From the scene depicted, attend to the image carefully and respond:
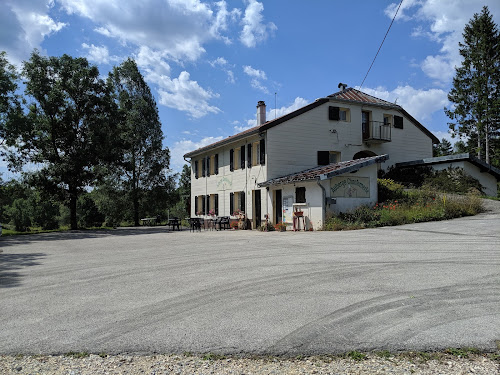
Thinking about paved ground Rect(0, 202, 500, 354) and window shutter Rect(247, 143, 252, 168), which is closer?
paved ground Rect(0, 202, 500, 354)

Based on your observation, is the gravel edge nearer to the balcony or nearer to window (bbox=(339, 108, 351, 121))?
window (bbox=(339, 108, 351, 121))

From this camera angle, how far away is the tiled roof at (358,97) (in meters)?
23.2

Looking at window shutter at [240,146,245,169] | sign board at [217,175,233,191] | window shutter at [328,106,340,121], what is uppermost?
Result: window shutter at [328,106,340,121]

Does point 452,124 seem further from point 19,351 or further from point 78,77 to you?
point 19,351

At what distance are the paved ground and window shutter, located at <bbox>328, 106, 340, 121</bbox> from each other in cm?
1453

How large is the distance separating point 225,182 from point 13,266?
1726 centimetres

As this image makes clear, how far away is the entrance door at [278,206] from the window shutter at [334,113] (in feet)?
18.4

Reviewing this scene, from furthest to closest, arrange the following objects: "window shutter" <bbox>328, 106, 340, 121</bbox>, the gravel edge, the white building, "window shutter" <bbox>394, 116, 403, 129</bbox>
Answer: "window shutter" <bbox>394, 116, 403, 129</bbox> < "window shutter" <bbox>328, 106, 340, 121</bbox> < the white building < the gravel edge

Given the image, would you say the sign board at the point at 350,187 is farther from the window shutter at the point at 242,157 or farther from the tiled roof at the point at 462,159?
the window shutter at the point at 242,157

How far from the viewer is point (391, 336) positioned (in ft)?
12.3

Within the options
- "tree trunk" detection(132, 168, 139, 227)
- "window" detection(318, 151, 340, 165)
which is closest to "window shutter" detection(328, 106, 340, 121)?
"window" detection(318, 151, 340, 165)

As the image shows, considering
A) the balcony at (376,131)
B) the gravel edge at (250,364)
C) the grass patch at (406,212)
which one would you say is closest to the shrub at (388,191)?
the grass patch at (406,212)

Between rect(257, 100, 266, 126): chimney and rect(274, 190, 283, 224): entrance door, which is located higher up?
rect(257, 100, 266, 126): chimney

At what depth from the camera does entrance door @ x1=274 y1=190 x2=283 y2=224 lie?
20.2m
